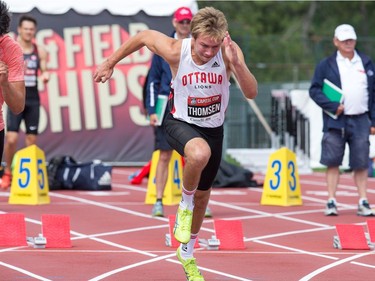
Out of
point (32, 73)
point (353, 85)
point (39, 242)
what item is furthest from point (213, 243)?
point (32, 73)

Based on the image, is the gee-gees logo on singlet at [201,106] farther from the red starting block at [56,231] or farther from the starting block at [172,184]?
the starting block at [172,184]

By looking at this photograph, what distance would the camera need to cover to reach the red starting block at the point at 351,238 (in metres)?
10.2

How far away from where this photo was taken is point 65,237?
10.0m

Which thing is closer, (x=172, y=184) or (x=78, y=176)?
(x=172, y=184)

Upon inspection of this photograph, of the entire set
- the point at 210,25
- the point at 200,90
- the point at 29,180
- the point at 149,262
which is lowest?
the point at 149,262


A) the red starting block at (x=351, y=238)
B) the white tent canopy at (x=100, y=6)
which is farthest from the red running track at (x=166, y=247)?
the white tent canopy at (x=100, y=6)

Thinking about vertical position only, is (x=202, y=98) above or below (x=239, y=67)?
below

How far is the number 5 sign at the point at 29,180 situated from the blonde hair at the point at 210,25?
622cm

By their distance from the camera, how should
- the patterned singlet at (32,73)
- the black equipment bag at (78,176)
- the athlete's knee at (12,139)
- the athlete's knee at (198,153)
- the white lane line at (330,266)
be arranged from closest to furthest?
the athlete's knee at (198,153), the white lane line at (330,266), the athlete's knee at (12,139), the patterned singlet at (32,73), the black equipment bag at (78,176)

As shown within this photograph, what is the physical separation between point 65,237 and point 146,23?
1094 centimetres

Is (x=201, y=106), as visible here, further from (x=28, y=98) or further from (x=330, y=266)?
(x=28, y=98)

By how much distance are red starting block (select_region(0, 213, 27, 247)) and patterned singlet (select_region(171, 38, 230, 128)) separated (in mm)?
2339

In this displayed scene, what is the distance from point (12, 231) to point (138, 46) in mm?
2510

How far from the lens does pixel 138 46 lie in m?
8.30
